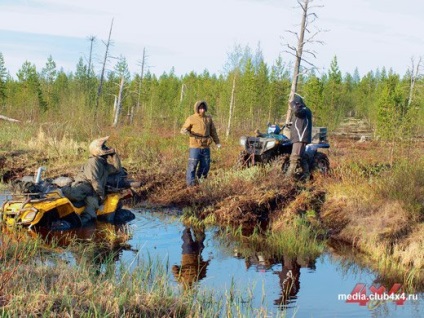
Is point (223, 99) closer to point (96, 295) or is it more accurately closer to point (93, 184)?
point (93, 184)

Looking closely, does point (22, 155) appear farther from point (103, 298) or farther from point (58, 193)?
point (103, 298)

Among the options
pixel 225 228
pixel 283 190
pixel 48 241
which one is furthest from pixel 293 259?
pixel 48 241

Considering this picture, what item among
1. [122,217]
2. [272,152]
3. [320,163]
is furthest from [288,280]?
[320,163]

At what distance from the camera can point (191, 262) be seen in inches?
288

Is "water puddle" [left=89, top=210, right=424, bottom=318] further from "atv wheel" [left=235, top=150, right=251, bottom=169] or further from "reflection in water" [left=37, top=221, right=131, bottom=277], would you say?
"atv wheel" [left=235, top=150, right=251, bottom=169]

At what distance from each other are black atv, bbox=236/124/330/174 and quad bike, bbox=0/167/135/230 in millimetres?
3808

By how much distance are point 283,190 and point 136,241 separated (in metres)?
3.22

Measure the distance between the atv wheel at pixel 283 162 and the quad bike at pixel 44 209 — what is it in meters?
3.73

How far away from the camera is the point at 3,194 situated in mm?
11922

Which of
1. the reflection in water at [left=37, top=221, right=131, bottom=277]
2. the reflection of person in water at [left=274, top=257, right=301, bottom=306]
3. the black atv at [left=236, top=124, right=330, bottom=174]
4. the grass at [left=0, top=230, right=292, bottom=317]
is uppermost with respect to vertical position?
the black atv at [left=236, top=124, right=330, bottom=174]

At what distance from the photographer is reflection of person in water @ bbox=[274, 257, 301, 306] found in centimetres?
599

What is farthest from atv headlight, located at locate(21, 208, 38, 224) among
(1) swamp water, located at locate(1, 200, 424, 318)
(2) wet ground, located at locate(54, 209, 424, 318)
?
(2) wet ground, located at locate(54, 209, 424, 318)

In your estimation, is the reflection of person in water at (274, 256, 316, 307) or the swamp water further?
the reflection of person in water at (274, 256, 316, 307)

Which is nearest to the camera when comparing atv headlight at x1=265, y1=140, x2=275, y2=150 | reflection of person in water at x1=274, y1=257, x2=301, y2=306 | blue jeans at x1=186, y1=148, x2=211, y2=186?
reflection of person in water at x1=274, y1=257, x2=301, y2=306
